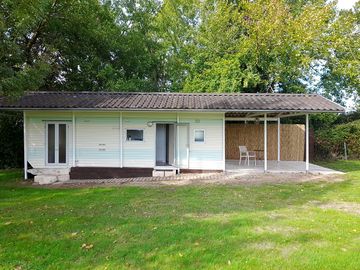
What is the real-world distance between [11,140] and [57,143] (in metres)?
4.12

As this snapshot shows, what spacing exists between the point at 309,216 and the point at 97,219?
435cm

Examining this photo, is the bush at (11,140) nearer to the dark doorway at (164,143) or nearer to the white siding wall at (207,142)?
the dark doorway at (164,143)

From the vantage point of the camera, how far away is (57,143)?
13039 mm

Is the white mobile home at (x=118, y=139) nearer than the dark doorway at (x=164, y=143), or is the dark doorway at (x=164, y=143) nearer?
the white mobile home at (x=118, y=139)

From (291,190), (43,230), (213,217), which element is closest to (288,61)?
(291,190)

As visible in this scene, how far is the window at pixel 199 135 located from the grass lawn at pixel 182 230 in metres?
4.11

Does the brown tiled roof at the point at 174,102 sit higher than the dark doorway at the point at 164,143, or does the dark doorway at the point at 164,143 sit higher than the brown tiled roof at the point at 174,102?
the brown tiled roof at the point at 174,102

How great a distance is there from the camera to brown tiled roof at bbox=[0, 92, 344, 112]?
1201 centimetres

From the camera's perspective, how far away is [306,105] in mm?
A: 12555

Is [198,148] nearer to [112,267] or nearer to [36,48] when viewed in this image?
[112,267]

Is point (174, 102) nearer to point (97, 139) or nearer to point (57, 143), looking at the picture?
point (97, 139)

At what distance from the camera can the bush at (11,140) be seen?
15.4 metres

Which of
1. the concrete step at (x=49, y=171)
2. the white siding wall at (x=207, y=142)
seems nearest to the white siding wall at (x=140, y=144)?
the white siding wall at (x=207, y=142)

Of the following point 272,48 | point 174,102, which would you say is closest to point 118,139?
point 174,102
